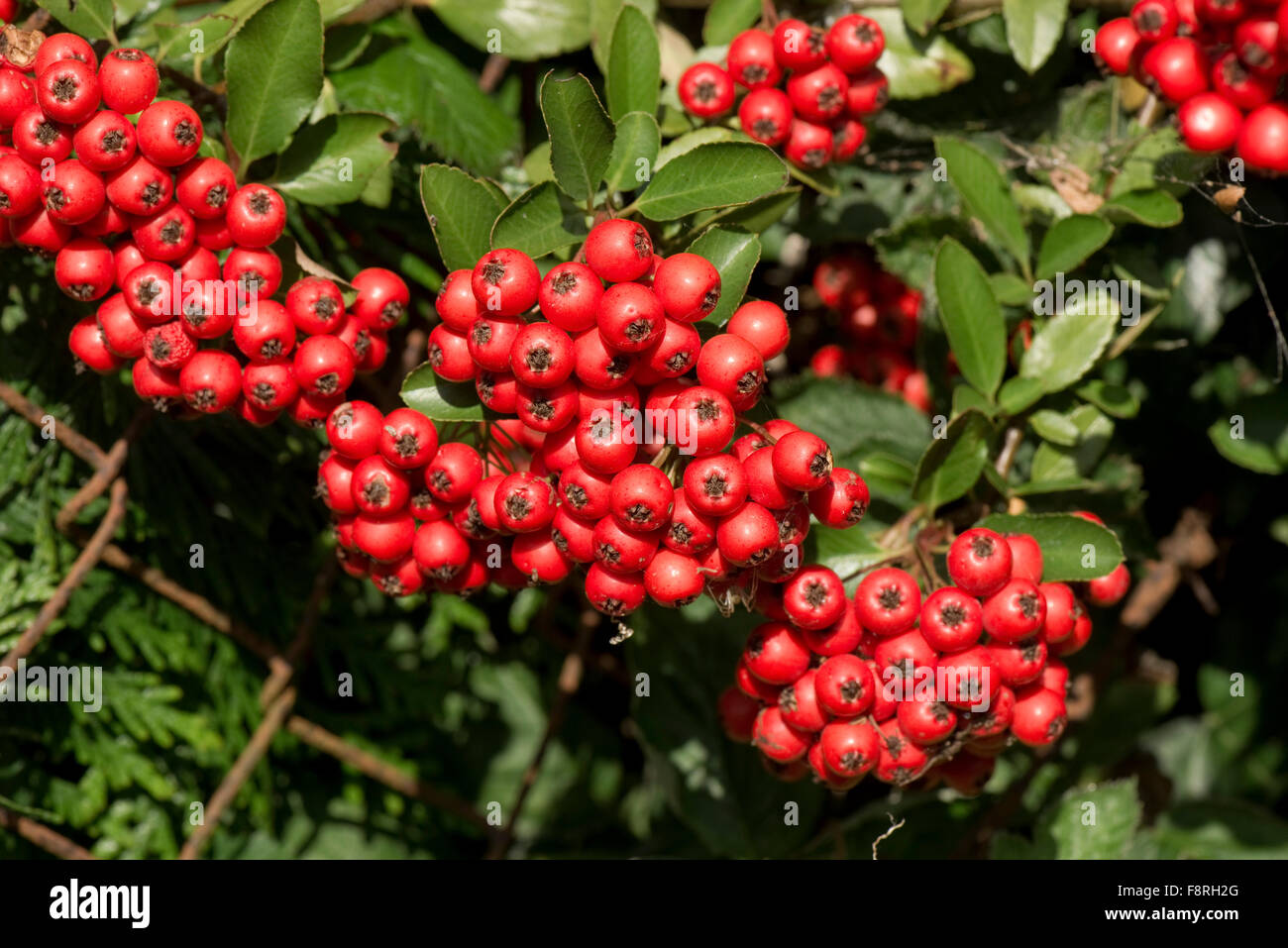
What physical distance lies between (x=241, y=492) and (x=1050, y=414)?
182 centimetres

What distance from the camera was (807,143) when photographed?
86.8 inches

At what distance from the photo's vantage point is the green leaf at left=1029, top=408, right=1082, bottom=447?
2.24 m

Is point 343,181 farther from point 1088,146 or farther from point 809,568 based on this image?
point 1088,146

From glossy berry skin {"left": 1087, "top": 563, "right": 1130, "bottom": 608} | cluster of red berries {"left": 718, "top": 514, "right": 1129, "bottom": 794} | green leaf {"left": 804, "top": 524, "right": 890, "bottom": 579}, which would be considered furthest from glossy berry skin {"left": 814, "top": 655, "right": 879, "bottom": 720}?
glossy berry skin {"left": 1087, "top": 563, "right": 1130, "bottom": 608}

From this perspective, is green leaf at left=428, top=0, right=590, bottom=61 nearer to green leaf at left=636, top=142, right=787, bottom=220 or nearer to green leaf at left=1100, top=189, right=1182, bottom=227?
green leaf at left=636, top=142, right=787, bottom=220

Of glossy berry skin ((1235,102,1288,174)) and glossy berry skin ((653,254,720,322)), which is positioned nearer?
glossy berry skin ((653,254,720,322))

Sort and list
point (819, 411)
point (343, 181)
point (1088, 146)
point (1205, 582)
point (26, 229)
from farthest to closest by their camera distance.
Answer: point (1205, 582)
point (819, 411)
point (1088, 146)
point (343, 181)
point (26, 229)

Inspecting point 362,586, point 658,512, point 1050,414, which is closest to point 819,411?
point 1050,414

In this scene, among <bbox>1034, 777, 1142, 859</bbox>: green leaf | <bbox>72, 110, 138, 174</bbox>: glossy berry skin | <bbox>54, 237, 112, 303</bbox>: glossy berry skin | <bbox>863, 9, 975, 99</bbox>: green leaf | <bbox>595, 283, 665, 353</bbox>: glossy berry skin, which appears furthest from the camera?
<bbox>1034, 777, 1142, 859</bbox>: green leaf

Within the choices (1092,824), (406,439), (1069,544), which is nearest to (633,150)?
(406,439)

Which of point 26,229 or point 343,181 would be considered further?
point 343,181

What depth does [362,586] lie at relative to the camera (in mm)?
2930

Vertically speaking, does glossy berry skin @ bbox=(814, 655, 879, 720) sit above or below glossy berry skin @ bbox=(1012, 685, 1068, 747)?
above

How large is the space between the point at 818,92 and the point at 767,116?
0.12m
